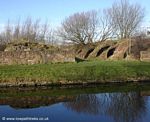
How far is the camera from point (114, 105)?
17.2m

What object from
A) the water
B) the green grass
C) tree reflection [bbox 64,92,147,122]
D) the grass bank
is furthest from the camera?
the green grass

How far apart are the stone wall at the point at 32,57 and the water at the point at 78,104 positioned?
1032 centimetres

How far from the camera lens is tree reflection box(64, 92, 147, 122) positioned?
48.3ft

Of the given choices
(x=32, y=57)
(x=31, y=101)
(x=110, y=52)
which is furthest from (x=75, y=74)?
(x=110, y=52)

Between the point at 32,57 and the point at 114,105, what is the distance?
1859 centimetres

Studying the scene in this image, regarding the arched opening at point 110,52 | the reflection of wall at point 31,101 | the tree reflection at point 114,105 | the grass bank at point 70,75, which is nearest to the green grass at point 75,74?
the grass bank at point 70,75

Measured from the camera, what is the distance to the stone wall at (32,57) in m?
33.7

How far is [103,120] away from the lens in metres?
13.9

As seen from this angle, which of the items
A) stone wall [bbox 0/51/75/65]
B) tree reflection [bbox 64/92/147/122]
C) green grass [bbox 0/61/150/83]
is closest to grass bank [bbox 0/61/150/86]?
green grass [bbox 0/61/150/83]

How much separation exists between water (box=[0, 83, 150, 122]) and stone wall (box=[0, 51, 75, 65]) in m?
10.3

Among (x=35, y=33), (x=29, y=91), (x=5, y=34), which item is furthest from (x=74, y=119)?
(x=5, y=34)

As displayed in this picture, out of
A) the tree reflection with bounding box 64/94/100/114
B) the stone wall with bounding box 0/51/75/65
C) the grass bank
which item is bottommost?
the tree reflection with bounding box 64/94/100/114

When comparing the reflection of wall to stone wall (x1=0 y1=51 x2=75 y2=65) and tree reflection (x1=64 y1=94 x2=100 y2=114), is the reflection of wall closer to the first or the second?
tree reflection (x1=64 y1=94 x2=100 y2=114)

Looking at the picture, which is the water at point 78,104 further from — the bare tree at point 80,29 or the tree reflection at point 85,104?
the bare tree at point 80,29
